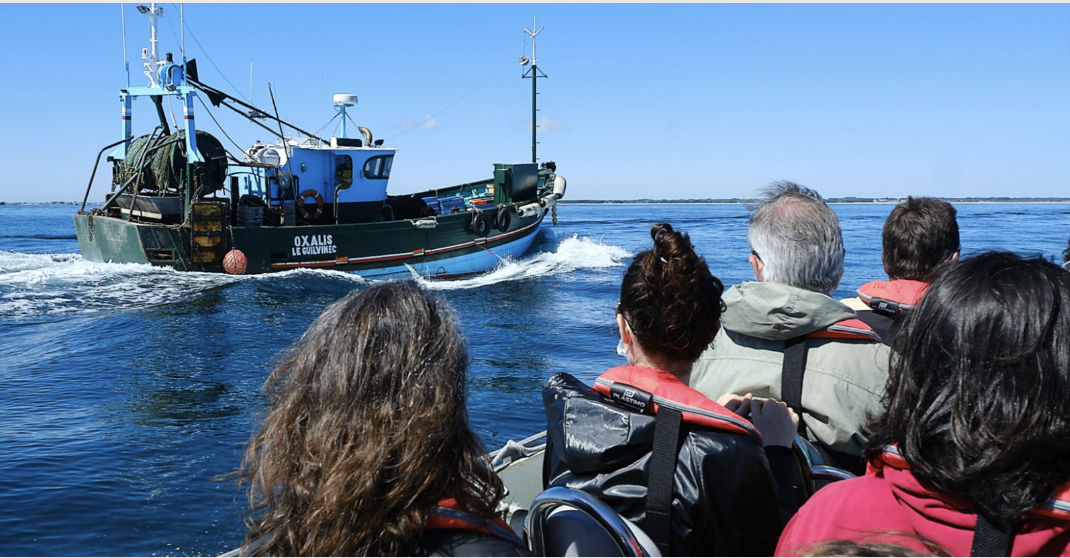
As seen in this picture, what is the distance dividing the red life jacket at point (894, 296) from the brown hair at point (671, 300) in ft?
3.29

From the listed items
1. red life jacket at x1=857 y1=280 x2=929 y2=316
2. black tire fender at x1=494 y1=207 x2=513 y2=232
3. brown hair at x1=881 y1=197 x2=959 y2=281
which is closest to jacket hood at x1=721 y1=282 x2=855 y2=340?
red life jacket at x1=857 y1=280 x2=929 y2=316

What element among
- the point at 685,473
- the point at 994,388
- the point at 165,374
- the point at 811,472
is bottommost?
the point at 165,374

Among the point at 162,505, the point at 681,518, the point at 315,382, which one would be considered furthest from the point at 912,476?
the point at 162,505

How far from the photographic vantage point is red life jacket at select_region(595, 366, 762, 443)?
5.21ft

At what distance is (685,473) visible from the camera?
161cm

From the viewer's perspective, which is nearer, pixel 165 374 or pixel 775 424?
pixel 775 424

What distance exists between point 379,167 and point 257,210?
10.2 feet

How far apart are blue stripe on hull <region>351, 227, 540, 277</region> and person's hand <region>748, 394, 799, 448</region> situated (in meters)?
14.6

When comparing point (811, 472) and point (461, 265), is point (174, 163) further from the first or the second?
point (811, 472)

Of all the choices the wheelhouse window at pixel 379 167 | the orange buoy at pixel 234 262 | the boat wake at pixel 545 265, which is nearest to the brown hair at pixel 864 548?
the boat wake at pixel 545 265

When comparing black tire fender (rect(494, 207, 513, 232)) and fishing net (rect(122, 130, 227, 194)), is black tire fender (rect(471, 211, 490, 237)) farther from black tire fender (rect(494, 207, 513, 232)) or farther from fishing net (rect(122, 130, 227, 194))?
fishing net (rect(122, 130, 227, 194))

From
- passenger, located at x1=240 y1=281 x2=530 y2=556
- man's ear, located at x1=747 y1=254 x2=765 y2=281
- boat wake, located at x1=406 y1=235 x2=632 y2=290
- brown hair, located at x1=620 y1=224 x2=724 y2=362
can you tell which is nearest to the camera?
passenger, located at x1=240 y1=281 x2=530 y2=556

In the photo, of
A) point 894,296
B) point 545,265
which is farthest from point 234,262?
point 894,296

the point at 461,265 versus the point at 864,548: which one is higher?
the point at 864,548
